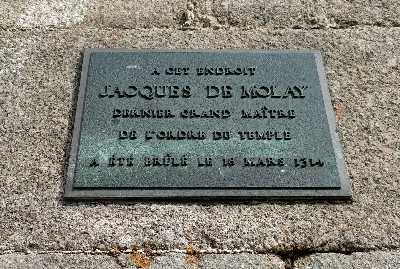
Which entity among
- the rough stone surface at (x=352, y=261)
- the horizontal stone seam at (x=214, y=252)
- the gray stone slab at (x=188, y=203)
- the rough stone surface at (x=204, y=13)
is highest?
the rough stone surface at (x=204, y=13)

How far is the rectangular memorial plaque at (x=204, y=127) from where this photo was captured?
2316 mm

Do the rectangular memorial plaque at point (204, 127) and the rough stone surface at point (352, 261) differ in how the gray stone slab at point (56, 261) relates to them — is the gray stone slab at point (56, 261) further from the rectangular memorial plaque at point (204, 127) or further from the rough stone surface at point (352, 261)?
the rough stone surface at point (352, 261)

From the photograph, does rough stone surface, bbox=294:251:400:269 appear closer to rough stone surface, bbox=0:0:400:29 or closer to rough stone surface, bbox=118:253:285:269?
rough stone surface, bbox=118:253:285:269

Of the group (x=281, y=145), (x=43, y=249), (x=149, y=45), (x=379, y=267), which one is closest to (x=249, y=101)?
(x=281, y=145)

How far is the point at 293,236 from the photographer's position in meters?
Answer: 2.23

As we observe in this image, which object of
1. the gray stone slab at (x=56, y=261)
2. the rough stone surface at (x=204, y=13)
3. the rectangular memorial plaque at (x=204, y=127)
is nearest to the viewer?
the gray stone slab at (x=56, y=261)

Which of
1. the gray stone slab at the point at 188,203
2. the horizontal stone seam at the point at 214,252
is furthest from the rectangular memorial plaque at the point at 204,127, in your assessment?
the horizontal stone seam at the point at 214,252

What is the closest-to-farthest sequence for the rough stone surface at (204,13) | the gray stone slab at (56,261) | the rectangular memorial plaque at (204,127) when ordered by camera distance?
the gray stone slab at (56,261) → the rectangular memorial plaque at (204,127) → the rough stone surface at (204,13)

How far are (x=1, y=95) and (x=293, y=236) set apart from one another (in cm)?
156

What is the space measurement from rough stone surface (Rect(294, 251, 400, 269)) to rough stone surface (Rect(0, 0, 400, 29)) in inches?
53.9

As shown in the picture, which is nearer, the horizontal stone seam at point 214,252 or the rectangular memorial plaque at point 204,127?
the horizontal stone seam at point 214,252

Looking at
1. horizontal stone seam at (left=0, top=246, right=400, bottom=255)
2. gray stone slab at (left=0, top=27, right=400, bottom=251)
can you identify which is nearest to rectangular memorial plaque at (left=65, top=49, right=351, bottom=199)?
gray stone slab at (left=0, top=27, right=400, bottom=251)

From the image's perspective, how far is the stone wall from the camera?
7.16ft

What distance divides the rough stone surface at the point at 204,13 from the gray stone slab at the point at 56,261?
4.51ft
